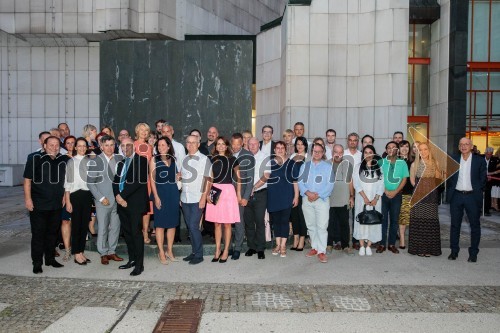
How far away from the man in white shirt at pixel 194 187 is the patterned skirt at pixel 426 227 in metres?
3.59

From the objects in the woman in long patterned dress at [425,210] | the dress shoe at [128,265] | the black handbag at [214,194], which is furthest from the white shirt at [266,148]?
the dress shoe at [128,265]

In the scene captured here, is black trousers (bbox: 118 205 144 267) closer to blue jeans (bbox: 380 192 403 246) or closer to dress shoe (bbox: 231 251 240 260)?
dress shoe (bbox: 231 251 240 260)

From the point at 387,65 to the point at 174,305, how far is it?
1082cm

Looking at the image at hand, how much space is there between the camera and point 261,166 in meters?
8.23

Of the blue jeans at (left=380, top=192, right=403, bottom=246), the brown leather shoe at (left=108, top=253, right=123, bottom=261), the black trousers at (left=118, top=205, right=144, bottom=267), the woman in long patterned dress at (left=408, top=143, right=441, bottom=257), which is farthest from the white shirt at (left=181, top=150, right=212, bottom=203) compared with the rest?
the woman in long patterned dress at (left=408, top=143, right=441, bottom=257)

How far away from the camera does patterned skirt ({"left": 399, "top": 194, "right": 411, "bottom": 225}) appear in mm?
8844

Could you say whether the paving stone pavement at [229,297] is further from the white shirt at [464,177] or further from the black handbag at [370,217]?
the white shirt at [464,177]

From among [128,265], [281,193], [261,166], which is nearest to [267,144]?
[261,166]

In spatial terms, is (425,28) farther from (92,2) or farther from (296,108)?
(92,2)

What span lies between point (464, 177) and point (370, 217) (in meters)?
1.67

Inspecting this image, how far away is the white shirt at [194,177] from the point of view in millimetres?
7668

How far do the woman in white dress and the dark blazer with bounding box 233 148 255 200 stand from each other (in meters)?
1.90

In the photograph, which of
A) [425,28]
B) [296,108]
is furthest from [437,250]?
[425,28]

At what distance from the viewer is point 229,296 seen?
6.03 m
